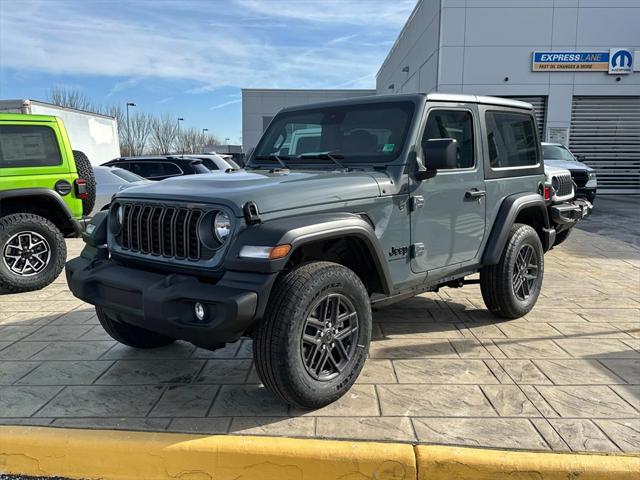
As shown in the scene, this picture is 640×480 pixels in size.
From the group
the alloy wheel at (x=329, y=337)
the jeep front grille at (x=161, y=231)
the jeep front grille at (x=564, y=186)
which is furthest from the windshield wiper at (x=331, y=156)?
the jeep front grille at (x=564, y=186)

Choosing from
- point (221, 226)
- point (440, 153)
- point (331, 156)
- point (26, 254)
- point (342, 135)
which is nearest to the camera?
point (221, 226)

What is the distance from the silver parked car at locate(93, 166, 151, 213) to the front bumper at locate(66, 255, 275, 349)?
23.6 feet

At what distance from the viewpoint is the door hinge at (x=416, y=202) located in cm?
392

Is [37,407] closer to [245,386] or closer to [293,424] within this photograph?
[245,386]

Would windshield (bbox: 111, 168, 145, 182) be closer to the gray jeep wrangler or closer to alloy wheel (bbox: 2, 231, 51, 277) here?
alloy wheel (bbox: 2, 231, 51, 277)

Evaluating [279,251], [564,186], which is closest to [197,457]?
[279,251]

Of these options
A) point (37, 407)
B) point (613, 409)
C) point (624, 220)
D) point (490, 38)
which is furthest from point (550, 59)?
point (37, 407)

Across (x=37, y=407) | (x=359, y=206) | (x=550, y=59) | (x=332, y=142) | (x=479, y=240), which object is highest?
(x=550, y=59)

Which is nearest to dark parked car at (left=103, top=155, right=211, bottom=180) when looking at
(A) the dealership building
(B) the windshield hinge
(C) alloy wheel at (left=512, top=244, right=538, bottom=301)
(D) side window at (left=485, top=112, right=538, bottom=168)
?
(D) side window at (left=485, top=112, right=538, bottom=168)

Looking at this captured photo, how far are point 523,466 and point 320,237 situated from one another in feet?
5.42

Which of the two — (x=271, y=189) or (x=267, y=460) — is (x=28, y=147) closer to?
(x=271, y=189)

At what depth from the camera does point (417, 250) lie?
399 cm

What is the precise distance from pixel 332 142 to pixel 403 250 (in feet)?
3.64

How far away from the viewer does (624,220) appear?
1369 cm
